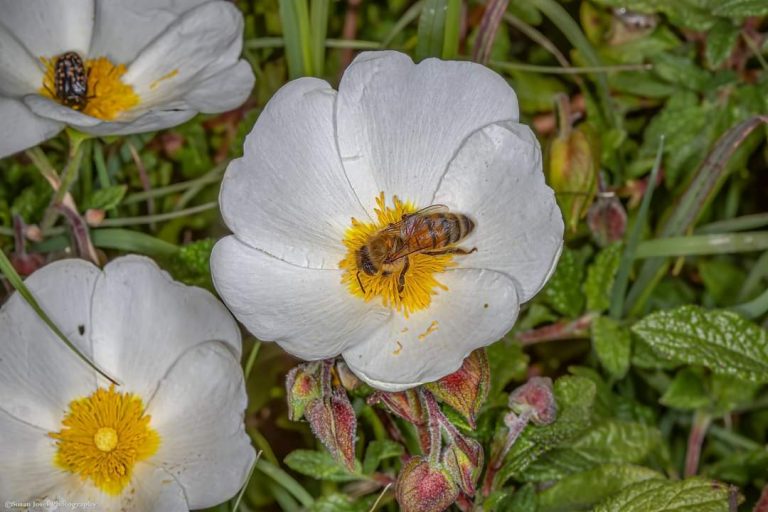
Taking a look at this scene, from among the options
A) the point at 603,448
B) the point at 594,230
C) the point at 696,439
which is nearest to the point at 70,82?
the point at 594,230

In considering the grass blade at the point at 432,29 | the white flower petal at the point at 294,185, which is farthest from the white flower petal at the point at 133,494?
the grass blade at the point at 432,29

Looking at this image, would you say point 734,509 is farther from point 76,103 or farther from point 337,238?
point 76,103

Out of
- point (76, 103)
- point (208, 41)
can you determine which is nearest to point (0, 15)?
point (76, 103)

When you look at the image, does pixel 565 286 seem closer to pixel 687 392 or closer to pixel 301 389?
pixel 687 392

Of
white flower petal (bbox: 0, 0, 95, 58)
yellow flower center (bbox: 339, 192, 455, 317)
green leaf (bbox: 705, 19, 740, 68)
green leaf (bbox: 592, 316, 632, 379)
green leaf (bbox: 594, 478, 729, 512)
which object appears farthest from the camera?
green leaf (bbox: 705, 19, 740, 68)

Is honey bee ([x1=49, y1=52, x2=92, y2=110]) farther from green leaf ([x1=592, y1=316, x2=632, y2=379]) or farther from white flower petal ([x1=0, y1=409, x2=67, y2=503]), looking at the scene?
green leaf ([x1=592, y1=316, x2=632, y2=379])

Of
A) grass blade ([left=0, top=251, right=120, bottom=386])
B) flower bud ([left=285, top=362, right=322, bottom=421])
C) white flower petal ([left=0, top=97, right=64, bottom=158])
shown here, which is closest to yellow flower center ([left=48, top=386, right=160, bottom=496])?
grass blade ([left=0, top=251, right=120, bottom=386])
